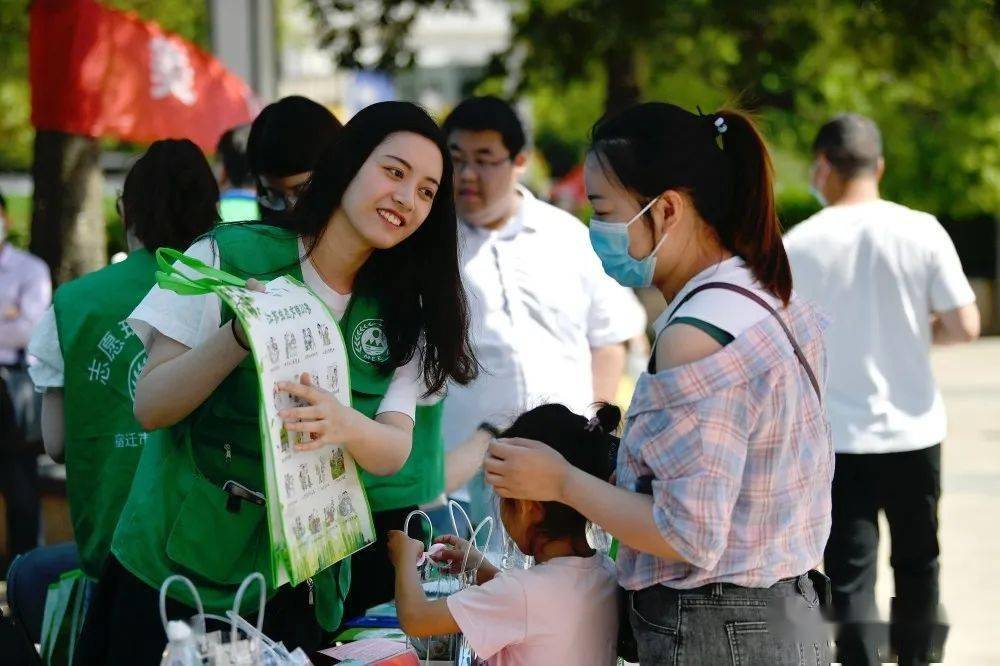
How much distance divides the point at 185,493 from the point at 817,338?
47.2 inches

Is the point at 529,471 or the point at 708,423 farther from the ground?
the point at 708,423

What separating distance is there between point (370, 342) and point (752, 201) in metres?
0.80

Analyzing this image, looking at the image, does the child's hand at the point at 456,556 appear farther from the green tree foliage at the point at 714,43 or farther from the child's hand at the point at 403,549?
the green tree foliage at the point at 714,43

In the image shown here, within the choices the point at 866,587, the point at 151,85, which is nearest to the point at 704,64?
the point at 151,85

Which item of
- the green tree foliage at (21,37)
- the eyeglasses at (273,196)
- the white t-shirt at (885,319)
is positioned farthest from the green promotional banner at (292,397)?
the green tree foliage at (21,37)

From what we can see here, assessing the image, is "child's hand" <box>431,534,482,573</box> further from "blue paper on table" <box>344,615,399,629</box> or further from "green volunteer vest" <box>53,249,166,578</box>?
"green volunteer vest" <box>53,249,166,578</box>

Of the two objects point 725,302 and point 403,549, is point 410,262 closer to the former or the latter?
point 403,549

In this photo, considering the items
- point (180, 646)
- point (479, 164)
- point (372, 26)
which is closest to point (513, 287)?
point (479, 164)

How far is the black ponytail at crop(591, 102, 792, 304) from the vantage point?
2.47m

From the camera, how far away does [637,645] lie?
2605 mm

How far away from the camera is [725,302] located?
2375 millimetres

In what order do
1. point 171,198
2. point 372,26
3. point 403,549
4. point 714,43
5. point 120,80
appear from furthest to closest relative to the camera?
point 714,43
point 372,26
point 120,80
point 171,198
point 403,549

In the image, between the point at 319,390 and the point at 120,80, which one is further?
the point at 120,80

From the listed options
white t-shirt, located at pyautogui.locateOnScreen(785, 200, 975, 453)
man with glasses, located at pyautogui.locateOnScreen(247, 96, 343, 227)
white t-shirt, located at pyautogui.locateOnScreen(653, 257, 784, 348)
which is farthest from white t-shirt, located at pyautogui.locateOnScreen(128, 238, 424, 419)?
white t-shirt, located at pyautogui.locateOnScreen(785, 200, 975, 453)
